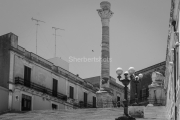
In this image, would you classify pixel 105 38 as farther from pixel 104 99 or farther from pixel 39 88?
pixel 39 88

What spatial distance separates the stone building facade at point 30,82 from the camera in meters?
35.3

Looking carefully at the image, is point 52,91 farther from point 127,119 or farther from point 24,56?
point 127,119

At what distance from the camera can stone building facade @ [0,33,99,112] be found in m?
35.3

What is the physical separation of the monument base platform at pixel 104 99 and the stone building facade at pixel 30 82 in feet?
16.4

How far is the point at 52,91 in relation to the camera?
41.3m

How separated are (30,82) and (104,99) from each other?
Answer: 6.46 metres

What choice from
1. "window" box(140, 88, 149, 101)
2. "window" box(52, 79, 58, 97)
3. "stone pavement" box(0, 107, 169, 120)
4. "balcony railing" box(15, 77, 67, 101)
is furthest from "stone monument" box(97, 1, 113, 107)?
"stone pavement" box(0, 107, 169, 120)

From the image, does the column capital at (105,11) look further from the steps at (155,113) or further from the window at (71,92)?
the steps at (155,113)

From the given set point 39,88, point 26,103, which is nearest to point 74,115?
point 26,103

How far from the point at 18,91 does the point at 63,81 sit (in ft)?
28.9

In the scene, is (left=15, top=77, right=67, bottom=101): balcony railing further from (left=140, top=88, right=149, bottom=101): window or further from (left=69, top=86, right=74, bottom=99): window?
(left=140, top=88, right=149, bottom=101): window

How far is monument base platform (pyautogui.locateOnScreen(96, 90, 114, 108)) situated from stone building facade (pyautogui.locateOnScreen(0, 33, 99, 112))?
499cm

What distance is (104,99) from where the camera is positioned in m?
37.6

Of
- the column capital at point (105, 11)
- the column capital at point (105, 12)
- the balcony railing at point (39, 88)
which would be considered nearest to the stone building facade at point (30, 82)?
the balcony railing at point (39, 88)
